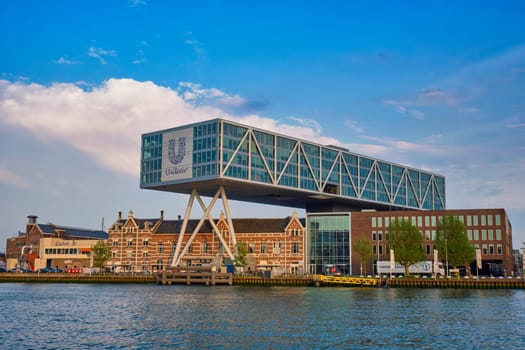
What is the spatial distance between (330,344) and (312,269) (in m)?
99.3

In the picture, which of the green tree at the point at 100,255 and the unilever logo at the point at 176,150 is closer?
the unilever logo at the point at 176,150

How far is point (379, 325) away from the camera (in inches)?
2126

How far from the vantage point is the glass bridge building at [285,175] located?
126 metres

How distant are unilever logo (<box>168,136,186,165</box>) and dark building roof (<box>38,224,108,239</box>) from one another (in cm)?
6080

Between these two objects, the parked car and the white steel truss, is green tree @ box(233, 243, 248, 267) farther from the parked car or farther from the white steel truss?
the parked car

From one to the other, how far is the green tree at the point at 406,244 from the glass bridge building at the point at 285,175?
20.3 metres

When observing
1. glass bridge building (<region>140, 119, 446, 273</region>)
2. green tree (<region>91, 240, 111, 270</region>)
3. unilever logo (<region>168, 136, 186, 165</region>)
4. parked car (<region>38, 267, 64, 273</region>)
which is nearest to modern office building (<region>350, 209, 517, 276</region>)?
glass bridge building (<region>140, 119, 446, 273</region>)

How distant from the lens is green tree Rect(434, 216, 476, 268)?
12056 cm

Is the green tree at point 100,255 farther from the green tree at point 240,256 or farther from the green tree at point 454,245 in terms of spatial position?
the green tree at point 454,245

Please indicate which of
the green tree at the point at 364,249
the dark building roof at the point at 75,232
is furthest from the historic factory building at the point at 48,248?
the green tree at the point at 364,249

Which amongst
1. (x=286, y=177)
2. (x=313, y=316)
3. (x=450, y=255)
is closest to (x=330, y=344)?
(x=313, y=316)

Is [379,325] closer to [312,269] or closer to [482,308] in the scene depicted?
[482,308]

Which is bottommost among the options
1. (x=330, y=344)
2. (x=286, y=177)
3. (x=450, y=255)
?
(x=330, y=344)

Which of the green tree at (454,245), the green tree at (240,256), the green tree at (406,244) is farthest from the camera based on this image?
the green tree at (240,256)
